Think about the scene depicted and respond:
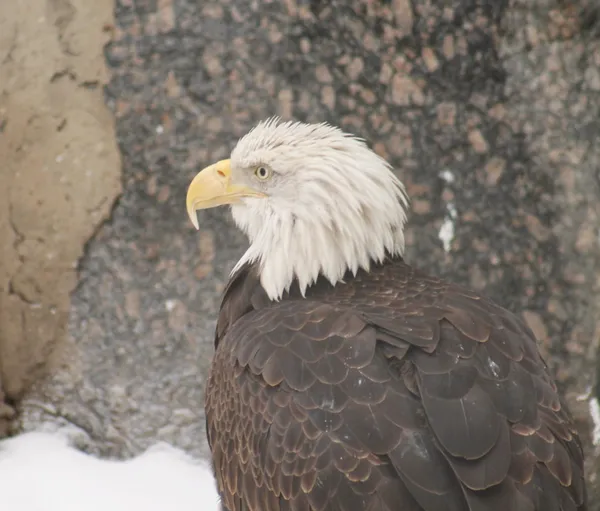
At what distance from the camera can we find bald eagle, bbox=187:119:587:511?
2602mm

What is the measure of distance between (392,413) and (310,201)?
100 centimetres

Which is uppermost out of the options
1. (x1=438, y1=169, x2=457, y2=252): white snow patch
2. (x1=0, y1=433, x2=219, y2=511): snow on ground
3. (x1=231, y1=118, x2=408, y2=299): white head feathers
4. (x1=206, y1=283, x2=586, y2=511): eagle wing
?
(x1=231, y1=118, x2=408, y2=299): white head feathers

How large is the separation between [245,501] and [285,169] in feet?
4.03

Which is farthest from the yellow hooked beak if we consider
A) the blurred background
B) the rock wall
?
the rock wall

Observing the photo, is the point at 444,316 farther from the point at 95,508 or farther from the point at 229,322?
the point at 95,508

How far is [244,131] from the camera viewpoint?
14.3ft

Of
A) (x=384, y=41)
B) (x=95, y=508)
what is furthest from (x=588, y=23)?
(x=95, y=508)

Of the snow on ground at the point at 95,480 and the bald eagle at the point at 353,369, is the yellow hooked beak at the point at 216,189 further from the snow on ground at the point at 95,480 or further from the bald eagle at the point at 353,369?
the snow on ground at the point at 95,480

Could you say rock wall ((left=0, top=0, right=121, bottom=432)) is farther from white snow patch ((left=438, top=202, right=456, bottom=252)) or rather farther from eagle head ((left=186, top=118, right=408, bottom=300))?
white snow patch ((left=438, top=202, right=456, bottom=252))

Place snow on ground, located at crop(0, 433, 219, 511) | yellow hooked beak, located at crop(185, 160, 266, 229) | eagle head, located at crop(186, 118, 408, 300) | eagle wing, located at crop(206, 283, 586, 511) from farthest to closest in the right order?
1. snow on ground, located at crop(0, 433, 219, 511)
2. yellow hooked beak, located at crop(185, 160, 266, 229)
3. eagle head, located at crop(186, 118, 408, 300)
4. eagle wing, located at crop(206, 283, 586, 511)

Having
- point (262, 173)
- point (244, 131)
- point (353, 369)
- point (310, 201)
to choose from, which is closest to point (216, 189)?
point (262, 173)

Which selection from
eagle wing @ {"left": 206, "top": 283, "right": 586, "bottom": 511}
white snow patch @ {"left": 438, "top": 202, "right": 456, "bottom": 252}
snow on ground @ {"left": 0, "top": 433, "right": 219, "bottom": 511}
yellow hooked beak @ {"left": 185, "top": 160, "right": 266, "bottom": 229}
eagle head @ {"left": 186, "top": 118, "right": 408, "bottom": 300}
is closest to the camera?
eagle wing @ {"left": 206, "top": 283, "right": 586, "bottom": 511}

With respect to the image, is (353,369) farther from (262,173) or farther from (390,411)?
(262,173)

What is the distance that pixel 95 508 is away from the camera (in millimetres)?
4266
